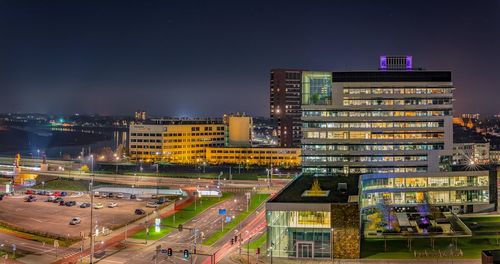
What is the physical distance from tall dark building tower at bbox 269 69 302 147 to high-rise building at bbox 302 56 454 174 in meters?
101

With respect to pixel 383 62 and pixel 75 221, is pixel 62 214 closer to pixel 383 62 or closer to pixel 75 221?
pixel 75 221

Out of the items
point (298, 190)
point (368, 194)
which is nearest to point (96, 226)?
point (298, 190)

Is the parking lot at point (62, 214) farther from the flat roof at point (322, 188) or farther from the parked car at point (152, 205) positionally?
the flat roof at point (322, 188)

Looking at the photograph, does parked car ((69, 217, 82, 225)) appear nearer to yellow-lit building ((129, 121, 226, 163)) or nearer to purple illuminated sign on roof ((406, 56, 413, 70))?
purple illuminated sign on roof ((406, 56, 413, 70))

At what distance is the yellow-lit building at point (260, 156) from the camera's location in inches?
5620

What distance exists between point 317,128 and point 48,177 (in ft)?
184

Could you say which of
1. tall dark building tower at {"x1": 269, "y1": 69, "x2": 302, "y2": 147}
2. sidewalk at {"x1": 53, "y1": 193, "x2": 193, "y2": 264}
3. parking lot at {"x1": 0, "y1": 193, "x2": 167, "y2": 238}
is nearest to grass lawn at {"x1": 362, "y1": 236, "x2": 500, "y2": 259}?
sidewalk at {"x1": 53, "y1": 193, "x2": 193, "y2": 264}

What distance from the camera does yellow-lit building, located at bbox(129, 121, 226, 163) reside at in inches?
5910

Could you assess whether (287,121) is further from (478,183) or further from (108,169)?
(478,183)

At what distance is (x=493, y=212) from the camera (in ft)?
241

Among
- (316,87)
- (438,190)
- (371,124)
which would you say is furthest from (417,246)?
(316,87)

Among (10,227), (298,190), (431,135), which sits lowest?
(10,227)

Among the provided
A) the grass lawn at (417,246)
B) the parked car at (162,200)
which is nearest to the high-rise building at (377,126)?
the parked car at (162,200)

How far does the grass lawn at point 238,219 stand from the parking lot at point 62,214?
12326mm
